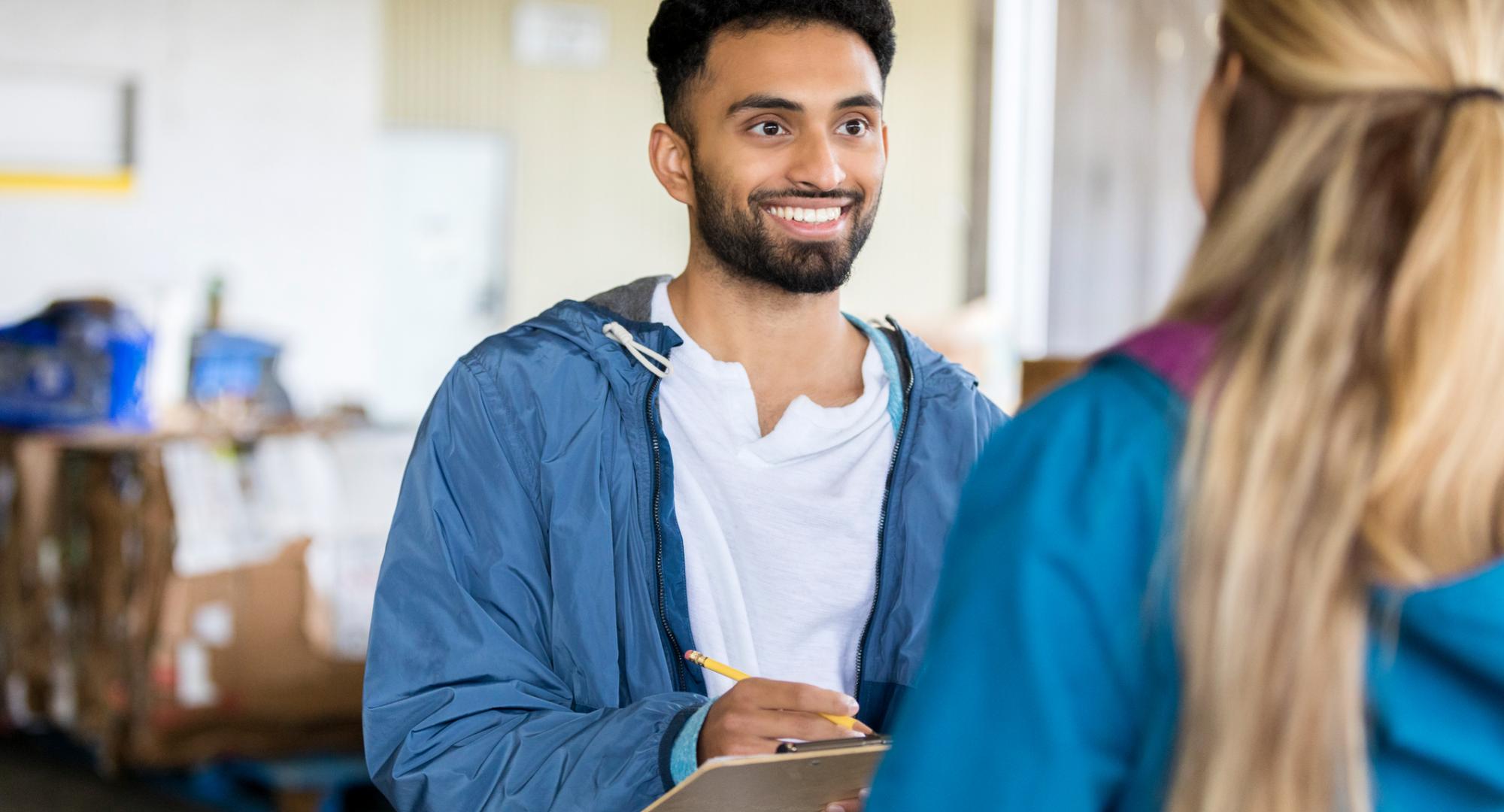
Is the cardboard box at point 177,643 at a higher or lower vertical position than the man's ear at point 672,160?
lower

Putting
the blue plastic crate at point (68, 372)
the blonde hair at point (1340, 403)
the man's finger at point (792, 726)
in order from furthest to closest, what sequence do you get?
1. the blue plastic crate at point (68, 372)
2. the man's finger at point (792, 726)
3. the blonde hair at point (1340, 403)

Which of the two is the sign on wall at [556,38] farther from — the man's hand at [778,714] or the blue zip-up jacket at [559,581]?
the man's hand at [778,714]

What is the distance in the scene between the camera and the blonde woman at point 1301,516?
30.1 inches

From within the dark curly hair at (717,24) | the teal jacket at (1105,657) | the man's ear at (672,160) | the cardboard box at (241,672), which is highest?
the dark curly hair at (717,24)

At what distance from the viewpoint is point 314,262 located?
7.76m

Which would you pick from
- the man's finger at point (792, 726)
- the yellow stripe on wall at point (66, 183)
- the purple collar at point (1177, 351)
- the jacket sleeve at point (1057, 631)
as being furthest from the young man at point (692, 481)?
the yellow stripe on wall at point (66, 183)

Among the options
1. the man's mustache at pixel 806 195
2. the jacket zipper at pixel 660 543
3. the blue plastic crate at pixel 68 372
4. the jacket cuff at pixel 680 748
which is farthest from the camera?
the blue plastic crate at pixel 68 372

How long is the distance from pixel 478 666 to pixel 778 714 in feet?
1.16

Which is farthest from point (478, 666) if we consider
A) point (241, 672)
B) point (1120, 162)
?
point (1120, 162)

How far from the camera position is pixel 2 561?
4184 mm

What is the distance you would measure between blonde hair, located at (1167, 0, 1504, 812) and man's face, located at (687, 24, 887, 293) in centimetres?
86

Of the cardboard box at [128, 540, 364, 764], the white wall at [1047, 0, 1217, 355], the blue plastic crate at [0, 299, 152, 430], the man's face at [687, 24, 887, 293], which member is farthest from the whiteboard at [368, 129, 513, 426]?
the man's face at [687, 24, 887, 293]

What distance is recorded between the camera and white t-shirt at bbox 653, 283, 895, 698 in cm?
158

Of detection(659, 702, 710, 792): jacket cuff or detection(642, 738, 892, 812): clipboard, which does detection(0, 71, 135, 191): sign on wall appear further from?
detection(642, 738, 892, 812): clipboard
